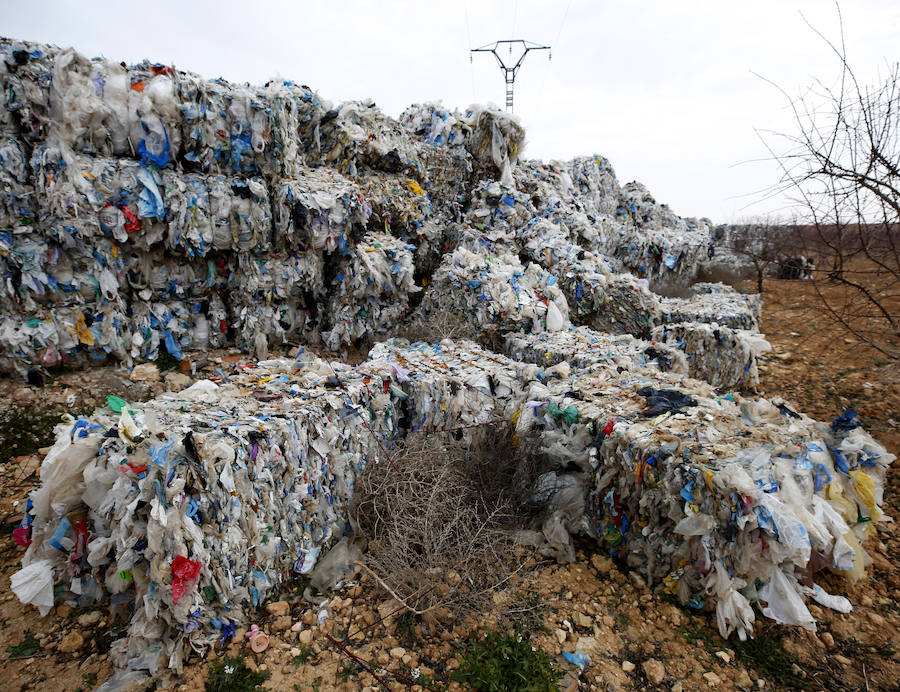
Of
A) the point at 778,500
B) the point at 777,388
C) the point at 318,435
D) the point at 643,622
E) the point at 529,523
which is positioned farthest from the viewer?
the point at 777,388

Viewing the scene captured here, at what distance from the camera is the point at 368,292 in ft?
18.7

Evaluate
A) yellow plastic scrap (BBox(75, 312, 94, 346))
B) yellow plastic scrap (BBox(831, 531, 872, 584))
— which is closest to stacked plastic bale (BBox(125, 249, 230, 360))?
yellow plastic scrap (BBox(75, 312, 94, 346))

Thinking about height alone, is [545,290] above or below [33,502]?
above

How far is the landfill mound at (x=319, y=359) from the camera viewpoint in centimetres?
193

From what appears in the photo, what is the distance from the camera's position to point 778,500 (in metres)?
1.93

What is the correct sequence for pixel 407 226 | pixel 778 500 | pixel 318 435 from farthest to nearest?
pixel 407 226 < pixel 318 435 < pixel 778 500

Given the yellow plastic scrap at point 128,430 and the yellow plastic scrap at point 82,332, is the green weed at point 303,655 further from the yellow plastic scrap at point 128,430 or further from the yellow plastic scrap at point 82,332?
the yellow plastic scrap at point 82,332

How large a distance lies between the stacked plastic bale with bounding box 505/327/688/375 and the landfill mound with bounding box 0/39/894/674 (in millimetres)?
32

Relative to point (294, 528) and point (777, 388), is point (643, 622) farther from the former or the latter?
point (777, 388)

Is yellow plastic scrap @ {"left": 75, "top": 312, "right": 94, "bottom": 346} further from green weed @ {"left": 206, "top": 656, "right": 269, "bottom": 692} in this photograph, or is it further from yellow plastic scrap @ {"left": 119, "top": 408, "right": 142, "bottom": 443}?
green weed @ {"left": 206, "top": 656, "right": 269, "bottom": 692}

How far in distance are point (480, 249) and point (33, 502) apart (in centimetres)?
575

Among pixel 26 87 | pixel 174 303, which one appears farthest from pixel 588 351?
pixel 26 87

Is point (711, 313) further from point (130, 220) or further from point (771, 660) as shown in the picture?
point (130, 220)

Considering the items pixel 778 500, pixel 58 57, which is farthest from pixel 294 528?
pixel 58 57
